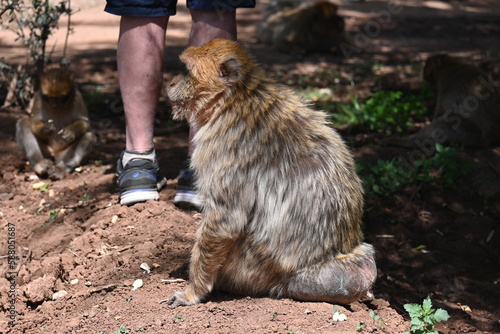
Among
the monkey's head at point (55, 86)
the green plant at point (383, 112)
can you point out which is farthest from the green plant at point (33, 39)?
the green plant at point (383, 112)

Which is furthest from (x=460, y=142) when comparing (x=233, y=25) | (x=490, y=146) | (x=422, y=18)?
(x=422, y=18)

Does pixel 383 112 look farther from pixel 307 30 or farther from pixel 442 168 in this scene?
pixel 307 30

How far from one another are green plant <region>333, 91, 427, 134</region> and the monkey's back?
3436 mm

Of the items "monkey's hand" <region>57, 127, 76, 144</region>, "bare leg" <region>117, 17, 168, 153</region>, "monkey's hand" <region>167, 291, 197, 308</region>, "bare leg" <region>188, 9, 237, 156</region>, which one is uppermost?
"bare leg" <region>188, 9, 237, 156</region>

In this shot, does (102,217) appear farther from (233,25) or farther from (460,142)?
(460,142)

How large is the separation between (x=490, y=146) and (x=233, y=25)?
11.2 ft

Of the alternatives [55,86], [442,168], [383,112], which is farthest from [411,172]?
[55,86]

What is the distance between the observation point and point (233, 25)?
15.3ft

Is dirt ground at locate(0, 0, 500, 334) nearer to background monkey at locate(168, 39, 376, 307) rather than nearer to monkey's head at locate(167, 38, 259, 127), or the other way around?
background monkey at locate(168, 39, 376, 307)

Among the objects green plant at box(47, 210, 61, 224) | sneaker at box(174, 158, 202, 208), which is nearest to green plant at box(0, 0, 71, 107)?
green plant at box(47, 210, 61, 224)

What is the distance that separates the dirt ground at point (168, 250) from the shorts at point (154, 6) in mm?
1330

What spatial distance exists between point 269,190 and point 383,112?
4.25 m

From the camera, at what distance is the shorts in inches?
175

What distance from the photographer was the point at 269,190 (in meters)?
3.35
